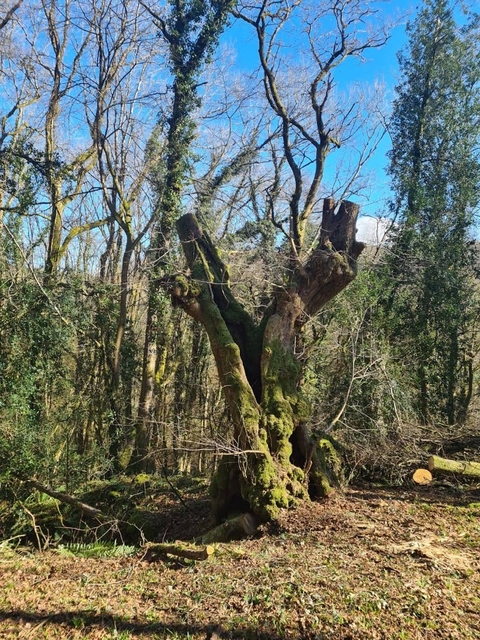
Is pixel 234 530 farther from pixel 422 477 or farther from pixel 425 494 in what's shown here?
pixel 422 477

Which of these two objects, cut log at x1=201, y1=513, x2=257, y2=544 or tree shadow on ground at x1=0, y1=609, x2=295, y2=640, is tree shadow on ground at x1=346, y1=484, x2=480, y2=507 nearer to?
cut log at x1=201, y1=513, x2=257, y2=544

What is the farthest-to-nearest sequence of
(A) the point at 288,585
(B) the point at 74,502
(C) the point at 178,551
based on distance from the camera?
(B) the point at 74,502 → (C) the point at 178,551 → (A) the point at 288,585

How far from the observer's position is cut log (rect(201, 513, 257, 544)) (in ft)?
18.0

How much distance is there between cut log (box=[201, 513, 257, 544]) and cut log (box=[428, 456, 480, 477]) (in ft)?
9.91

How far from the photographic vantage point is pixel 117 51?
10750mm

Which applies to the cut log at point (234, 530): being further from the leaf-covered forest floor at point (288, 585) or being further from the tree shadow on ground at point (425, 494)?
the tree shadow on ground at point (425, 494)

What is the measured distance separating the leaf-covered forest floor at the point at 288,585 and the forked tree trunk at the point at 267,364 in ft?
1.75

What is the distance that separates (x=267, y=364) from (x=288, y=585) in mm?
3103

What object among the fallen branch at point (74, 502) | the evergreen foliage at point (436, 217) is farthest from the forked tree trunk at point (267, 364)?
the evergreen foliage at point (436, 217)

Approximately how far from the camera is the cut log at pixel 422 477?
6.87 meters

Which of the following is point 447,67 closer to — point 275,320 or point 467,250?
point 467,250

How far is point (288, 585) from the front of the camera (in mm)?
3869

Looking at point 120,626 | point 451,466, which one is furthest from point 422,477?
point 120,626

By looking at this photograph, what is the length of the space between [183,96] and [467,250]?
352 inches
